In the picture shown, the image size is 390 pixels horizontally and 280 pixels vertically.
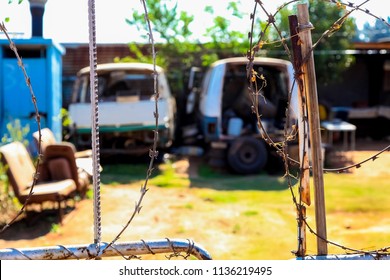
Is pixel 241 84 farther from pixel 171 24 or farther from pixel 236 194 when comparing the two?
pixel 236 194

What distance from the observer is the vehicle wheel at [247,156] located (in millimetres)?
10414

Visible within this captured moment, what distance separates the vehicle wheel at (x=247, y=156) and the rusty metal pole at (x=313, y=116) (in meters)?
7.60

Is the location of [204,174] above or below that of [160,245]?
below

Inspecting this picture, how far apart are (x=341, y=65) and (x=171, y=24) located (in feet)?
15.5

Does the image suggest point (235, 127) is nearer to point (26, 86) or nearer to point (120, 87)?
point (120, 87)

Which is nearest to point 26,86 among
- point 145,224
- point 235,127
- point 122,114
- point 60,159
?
point 122,114

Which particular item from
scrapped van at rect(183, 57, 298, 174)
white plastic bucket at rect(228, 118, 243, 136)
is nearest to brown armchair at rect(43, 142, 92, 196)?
scrapped van at rect(183, 57, 298, 174)

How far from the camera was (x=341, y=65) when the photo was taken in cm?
1578

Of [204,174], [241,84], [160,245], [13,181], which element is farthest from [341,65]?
[160,245]

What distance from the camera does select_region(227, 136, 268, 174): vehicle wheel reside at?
10.4 metres

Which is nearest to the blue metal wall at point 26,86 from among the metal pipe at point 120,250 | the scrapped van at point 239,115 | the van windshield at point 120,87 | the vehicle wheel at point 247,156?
the van windshield at point 120,87

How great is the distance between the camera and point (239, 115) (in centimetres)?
1229

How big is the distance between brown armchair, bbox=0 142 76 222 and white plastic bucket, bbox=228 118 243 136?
4.56m

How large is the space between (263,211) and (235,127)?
157 inches
